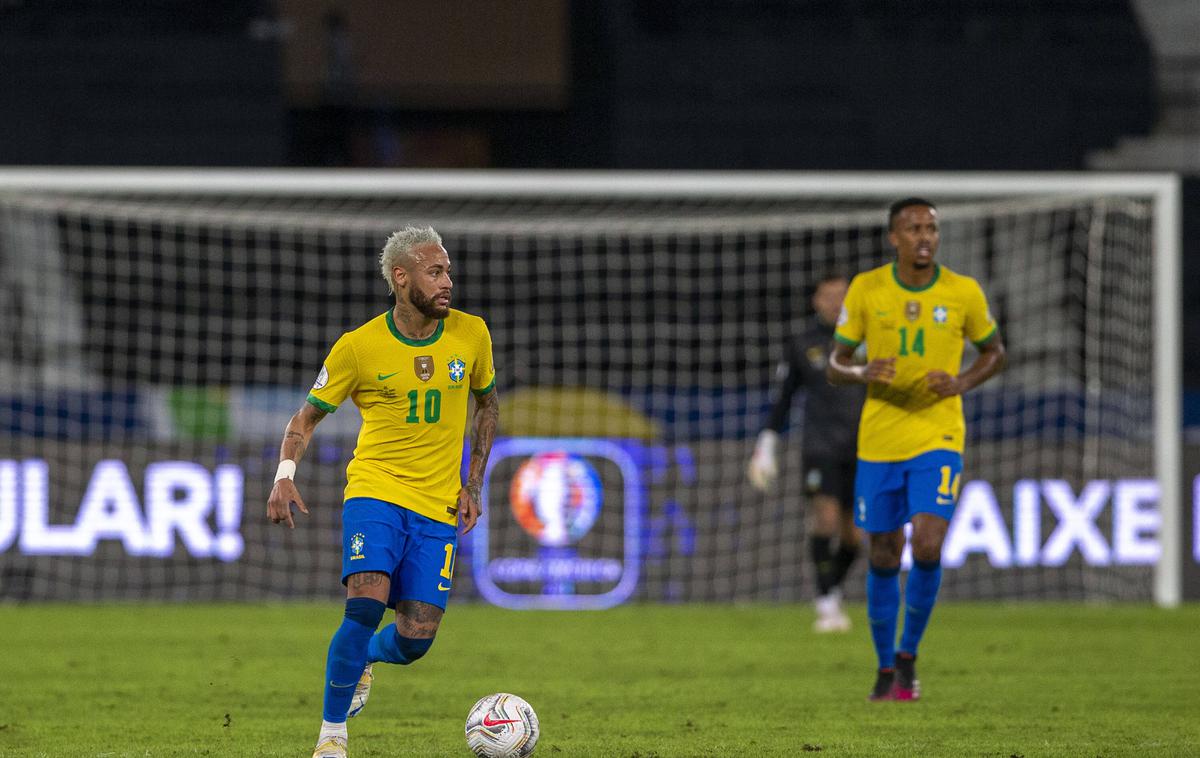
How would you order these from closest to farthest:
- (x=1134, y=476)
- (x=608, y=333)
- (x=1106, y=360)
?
(x=1134, y=476)
(x=1106, y=360)
(x=608, y=333)

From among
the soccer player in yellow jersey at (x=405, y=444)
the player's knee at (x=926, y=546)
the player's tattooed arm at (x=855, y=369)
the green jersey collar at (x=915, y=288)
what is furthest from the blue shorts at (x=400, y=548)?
the green jersey collar at (x=915, y=288)

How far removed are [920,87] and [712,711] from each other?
12.2 metres

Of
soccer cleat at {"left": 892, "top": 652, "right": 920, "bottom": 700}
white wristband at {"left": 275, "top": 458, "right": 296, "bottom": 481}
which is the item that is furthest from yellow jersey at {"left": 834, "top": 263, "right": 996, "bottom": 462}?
white wristband at {"left": 275, "top": 458, "right": 296, "bottom": 481}

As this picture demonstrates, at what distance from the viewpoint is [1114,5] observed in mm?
18750

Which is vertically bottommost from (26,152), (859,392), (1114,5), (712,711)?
(712,711)

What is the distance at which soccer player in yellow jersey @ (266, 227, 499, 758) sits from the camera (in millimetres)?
5555

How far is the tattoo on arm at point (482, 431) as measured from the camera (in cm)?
582

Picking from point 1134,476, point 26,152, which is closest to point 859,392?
point 1134,476

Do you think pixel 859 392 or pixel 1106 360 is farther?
pixel 1106 360

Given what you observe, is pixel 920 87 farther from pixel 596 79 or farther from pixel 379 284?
pixel 379 284

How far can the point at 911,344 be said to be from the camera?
23.5ft

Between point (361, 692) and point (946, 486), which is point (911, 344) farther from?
point (361, 692)

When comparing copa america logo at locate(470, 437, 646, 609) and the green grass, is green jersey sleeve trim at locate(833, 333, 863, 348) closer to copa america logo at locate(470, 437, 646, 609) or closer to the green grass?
the green grass

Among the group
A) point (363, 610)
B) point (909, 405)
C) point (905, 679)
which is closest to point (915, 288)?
point (909, 405)
